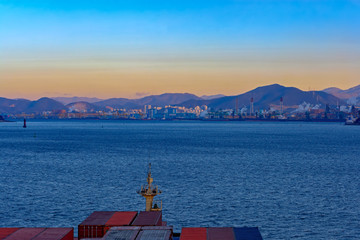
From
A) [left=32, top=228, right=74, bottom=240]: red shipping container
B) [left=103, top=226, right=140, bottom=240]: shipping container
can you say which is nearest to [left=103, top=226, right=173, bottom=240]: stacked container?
[left=103, top=226, right=140, bottom=240]: shipping container

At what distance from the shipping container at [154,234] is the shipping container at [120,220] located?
340 cm

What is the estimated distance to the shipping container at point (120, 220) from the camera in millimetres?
31953

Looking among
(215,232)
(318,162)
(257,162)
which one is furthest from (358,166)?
(215,232)

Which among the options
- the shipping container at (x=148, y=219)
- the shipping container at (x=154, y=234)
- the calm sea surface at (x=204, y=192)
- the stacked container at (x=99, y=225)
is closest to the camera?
the shipping container at (x=154, y=234)

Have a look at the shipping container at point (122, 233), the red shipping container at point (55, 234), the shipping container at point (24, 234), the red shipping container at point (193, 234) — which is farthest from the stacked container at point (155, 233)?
the shipping container at point (24, 234)

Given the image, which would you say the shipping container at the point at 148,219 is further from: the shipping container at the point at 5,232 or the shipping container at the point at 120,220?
the shipping container at the point at 5,232

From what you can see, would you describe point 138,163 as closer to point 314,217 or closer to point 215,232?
point 314,217

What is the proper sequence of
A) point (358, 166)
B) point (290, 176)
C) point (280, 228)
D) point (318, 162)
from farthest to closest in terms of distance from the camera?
point (318, 162) → point (358, 166) → point (290, 176) → point (280, 228)

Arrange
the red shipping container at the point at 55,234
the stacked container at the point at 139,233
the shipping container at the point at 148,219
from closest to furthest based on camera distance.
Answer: the stacked container at the point at 139,233 → the red shipping container at the point at 55,234 → the shipping container at the point at 148,219

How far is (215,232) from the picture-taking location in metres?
30.9

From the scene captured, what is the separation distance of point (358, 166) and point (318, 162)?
930cm

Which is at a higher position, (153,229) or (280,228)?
(153,229)

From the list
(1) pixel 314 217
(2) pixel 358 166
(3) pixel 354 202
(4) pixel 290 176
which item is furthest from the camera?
(2) pixel 358 166

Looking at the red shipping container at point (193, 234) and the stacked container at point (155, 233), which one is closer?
the stacked container at point (155, 233)
